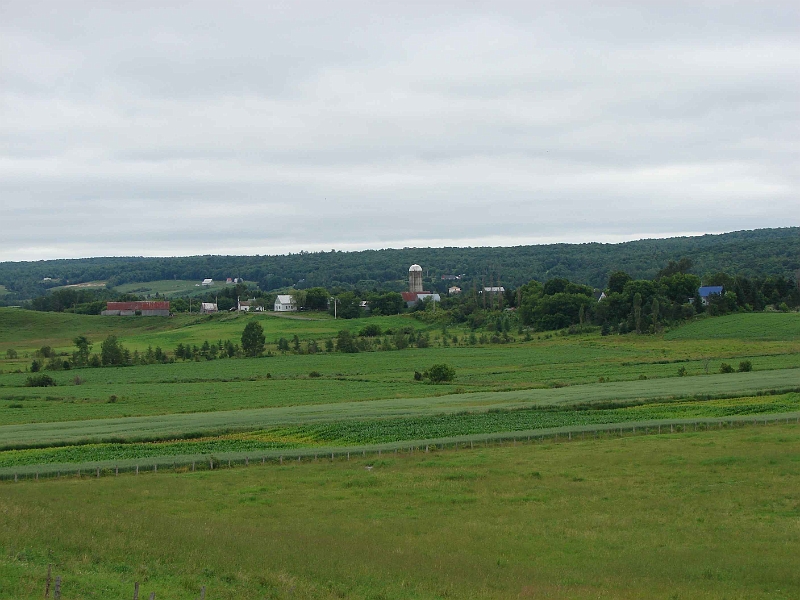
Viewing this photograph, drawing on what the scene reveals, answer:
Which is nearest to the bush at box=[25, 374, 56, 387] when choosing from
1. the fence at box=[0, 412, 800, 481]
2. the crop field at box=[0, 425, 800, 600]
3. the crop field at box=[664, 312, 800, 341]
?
the fence at box=[0, 412, 800, 481]

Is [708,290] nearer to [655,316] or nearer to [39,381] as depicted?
[655,316]

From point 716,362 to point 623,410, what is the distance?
126ft

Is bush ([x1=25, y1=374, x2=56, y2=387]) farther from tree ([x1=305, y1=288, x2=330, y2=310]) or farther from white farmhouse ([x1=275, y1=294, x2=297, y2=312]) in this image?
white farmhouse ([x1=275, y1=294, x2=297, y2=312])

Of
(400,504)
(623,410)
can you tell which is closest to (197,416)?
(623,410)

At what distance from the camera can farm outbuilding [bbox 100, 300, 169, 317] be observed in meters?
182

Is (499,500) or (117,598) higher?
(117,598)

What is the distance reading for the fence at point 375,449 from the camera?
39594mm

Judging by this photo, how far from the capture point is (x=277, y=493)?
34250 millimetres

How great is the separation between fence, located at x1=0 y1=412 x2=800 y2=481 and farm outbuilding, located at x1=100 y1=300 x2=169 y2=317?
143708 millimetres

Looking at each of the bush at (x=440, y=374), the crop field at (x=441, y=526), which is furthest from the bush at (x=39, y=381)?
the crop field at (x=441, y=526)

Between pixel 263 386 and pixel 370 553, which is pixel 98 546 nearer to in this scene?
pixel 370 553

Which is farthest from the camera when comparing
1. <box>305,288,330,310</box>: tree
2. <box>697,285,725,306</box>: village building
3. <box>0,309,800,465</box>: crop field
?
<box>305,288,330,310</box>: tree

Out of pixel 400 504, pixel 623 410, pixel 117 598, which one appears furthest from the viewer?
pixel 623 410

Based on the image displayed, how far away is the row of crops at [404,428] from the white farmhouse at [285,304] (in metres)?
133
